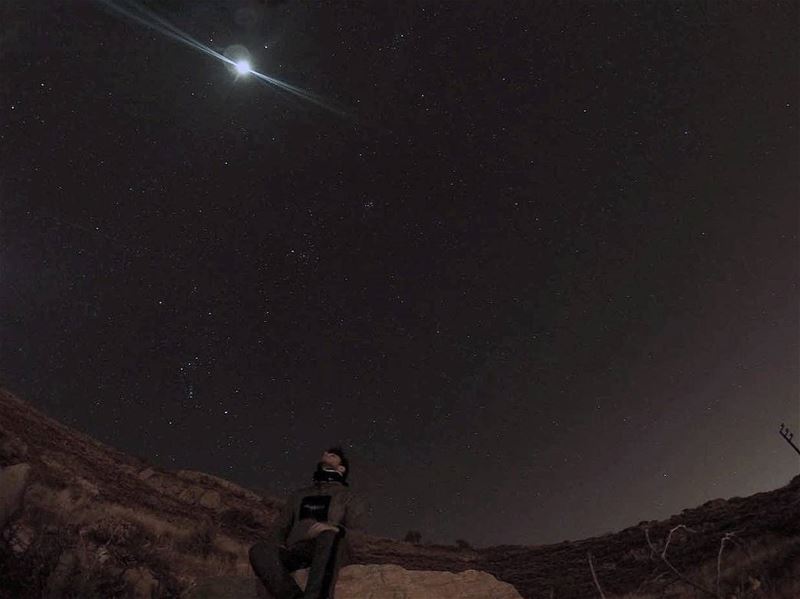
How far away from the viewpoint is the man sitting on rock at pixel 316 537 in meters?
4.21

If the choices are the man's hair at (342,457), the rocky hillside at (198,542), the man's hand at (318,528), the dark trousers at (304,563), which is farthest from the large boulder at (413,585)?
the man's hand at (318,528)

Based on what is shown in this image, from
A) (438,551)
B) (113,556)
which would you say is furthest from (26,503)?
(438,551)

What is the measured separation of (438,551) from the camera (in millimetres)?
16625

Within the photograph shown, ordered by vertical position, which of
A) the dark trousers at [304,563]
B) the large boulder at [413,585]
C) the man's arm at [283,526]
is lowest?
the dark trousers at [304,563]

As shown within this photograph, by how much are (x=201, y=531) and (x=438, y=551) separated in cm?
880

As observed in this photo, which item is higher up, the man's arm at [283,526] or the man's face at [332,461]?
the man's face at [332,461]

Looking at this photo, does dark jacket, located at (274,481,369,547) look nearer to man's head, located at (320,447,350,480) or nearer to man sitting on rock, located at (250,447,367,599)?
man sitting on rock, located at (250,447,367,599)

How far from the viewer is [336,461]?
536 cm

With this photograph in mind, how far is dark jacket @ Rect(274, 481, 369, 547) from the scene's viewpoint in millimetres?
4723

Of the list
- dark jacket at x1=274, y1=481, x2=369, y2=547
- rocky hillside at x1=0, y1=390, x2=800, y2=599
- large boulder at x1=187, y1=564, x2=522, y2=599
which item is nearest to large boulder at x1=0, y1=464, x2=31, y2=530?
rocky hillside at x1=0, y1=390, x2=800, y2=599

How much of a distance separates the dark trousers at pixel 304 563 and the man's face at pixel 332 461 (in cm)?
86

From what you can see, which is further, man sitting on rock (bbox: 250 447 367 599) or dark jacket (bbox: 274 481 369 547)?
dark jacket (bbox: 274 481 369 547)

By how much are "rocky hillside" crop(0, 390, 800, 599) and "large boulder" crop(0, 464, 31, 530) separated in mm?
18

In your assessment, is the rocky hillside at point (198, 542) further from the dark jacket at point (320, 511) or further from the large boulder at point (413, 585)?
the dark jacket at point (320, 511)
